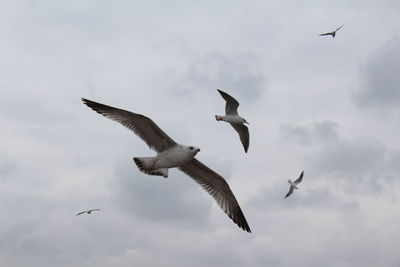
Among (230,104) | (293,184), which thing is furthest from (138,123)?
(293,184)

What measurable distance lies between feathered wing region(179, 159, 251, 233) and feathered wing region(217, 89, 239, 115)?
8368 millimetres

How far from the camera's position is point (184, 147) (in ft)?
76.2

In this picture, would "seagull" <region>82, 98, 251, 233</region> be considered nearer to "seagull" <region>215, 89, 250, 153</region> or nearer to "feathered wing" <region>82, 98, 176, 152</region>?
"feathered wing" <region>82, 98, 176, 152</region>

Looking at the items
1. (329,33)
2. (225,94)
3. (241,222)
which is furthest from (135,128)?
(329,33)

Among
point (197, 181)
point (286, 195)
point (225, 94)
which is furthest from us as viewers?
point (286, 195)

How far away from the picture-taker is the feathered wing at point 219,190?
25547 mm


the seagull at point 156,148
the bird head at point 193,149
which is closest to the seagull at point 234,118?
the seagull at point 156,148

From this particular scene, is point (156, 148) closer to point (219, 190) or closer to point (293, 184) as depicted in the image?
point (219, 190)

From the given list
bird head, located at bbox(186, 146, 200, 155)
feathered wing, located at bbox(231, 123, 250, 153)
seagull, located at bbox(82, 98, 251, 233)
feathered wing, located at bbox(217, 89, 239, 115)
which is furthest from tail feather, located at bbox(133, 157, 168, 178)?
feathered wing, located at bbox(231, 123, 250, 153)

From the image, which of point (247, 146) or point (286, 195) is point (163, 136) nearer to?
point (247, 146)

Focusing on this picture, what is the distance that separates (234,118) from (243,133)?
82.2 inches

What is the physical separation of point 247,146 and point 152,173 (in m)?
11.8

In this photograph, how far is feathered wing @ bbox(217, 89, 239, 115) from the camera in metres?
Result: 33.2

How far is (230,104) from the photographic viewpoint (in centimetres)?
3350
